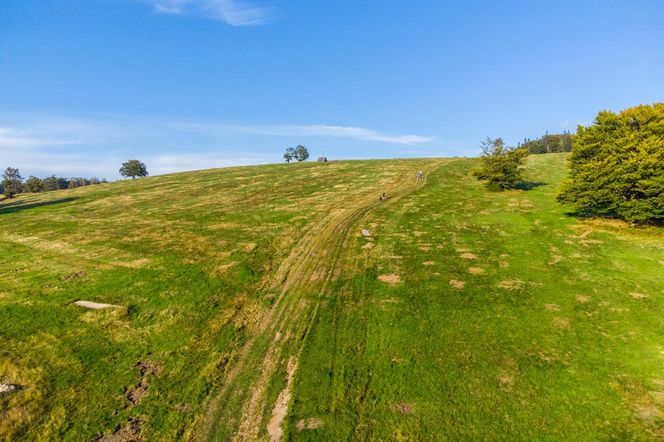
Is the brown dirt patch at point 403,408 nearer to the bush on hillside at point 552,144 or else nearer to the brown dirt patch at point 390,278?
the brown dirt patch at point 390,278

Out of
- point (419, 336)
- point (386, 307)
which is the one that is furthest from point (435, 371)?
point (386, 307)

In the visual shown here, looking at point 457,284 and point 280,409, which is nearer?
point 280,409

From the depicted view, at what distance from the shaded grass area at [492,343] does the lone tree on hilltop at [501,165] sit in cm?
2216

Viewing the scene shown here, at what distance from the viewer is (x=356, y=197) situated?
2112 inches

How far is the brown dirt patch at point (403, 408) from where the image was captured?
13406 mm

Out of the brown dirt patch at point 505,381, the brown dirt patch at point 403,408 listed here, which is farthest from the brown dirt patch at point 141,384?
the brown dirt patch at point 505,381

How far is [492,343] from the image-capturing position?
17250mm

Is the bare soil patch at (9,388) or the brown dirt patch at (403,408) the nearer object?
the brown dirt patch at (403,408)

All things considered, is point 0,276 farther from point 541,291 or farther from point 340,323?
point 541,291

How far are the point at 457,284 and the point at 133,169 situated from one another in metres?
146

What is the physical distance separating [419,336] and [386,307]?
342 cm

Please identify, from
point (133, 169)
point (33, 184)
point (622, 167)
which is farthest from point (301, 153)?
point (622, 167)

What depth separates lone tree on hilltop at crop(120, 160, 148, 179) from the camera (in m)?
135

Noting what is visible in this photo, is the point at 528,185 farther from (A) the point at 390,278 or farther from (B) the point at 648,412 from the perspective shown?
(B) the point at 648,412
